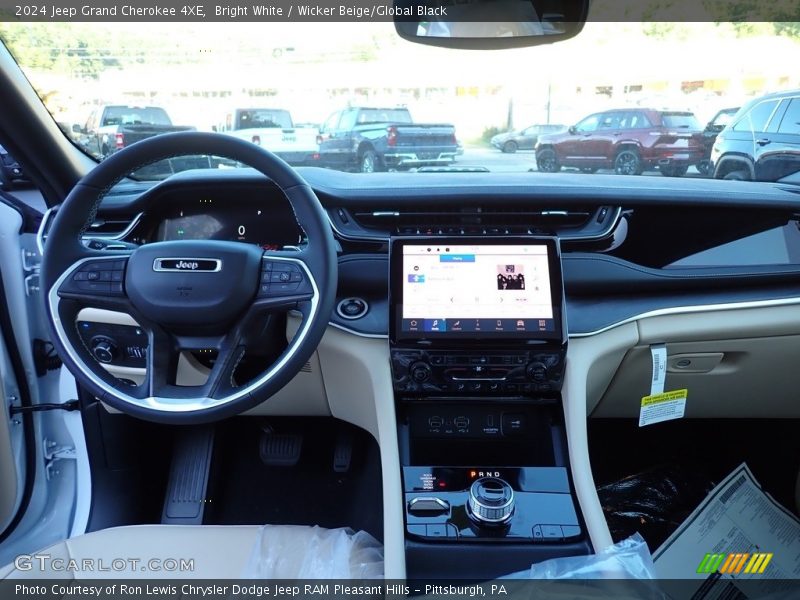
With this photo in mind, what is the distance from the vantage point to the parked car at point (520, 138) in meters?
2.20

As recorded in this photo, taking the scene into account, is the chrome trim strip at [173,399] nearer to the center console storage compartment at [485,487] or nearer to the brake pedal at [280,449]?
the center console storage compartment at [485,487]

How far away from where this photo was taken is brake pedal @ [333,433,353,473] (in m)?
2.38

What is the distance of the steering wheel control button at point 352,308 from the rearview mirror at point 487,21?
774 mm

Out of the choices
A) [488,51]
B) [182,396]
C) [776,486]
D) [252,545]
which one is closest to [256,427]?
[252,545]

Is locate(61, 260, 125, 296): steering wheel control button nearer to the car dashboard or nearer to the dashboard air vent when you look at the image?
the car dashboard

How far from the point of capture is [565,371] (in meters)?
1.72

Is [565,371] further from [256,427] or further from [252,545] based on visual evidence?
A: [256,427]

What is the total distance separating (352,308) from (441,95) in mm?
913

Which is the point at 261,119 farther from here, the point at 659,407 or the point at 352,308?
the point at 659,407

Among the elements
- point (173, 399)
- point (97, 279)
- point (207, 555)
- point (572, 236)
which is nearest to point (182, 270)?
point (97, 279)

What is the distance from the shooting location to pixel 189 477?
2.31 meters

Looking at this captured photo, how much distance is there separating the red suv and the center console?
2.22 ft

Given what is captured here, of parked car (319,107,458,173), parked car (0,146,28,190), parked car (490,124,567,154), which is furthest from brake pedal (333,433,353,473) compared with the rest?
parked car (0,146,28,190)

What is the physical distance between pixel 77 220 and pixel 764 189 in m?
2.10
